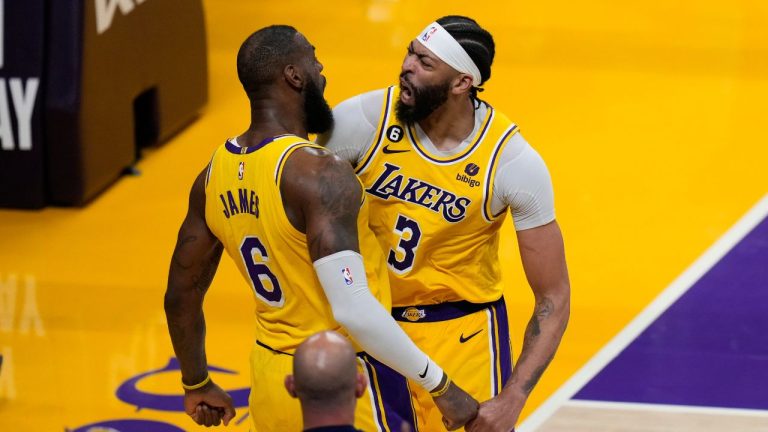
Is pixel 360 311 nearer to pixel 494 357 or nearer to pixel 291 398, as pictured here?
pixel 291 398

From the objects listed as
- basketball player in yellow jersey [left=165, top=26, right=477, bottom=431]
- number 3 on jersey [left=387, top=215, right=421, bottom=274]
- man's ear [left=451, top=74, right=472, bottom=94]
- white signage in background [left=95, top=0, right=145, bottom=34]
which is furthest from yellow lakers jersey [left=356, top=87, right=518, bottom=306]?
white signage in background [left=95, top=0, right=145, bottom=34]

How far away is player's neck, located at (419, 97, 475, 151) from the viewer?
177 inches

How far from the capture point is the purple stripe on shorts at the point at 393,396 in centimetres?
417

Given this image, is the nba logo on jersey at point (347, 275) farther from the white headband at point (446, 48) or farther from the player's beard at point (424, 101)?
the white headband at point (446, 48)

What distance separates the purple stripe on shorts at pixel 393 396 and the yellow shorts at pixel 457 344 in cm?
30

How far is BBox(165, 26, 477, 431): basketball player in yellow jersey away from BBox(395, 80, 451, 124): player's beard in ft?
1.03

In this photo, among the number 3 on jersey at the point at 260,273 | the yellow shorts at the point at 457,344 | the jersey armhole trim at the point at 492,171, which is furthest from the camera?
the yellow shorts at the point at 457,344

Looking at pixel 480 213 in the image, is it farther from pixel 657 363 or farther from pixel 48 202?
pixel 48 202

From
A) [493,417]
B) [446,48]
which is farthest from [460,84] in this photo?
[493,417]

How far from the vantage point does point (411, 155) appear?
14.7 ft

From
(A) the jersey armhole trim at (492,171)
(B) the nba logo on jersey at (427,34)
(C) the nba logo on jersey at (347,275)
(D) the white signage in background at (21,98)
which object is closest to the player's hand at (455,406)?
(C) the nba logo on jersey at (347,275)

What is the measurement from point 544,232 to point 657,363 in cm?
249

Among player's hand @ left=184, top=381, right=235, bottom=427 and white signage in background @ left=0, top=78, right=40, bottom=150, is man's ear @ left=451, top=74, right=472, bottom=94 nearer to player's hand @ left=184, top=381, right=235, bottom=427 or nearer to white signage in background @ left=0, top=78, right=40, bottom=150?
player's hand @ left=184, top=381, right=235, bottom=427

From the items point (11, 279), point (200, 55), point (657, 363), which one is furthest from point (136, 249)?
point (657, 363)
